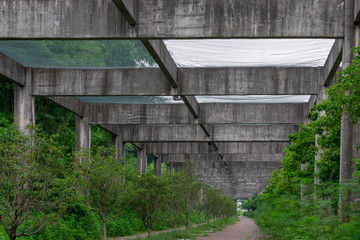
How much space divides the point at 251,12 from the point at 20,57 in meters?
8.11

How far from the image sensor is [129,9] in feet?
38.2

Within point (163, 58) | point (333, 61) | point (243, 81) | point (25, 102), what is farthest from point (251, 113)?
point (25, 102)

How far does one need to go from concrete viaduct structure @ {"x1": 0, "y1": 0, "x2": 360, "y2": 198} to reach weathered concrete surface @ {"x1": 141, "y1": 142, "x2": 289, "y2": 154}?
0.09 m

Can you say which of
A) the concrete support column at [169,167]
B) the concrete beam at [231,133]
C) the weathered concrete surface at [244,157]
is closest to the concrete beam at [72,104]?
the concrete beam at [231,133]

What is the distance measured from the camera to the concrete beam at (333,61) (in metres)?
14.0

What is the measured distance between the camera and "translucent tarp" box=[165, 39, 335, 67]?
14.9 metres

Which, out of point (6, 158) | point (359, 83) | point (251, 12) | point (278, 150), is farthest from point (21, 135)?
point (278, 150)

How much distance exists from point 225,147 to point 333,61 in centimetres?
2007

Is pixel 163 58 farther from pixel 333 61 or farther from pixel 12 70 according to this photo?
pixel 12 70

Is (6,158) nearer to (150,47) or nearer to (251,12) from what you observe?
(150,47)

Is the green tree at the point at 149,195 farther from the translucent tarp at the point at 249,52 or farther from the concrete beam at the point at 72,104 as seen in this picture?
the translucent tarp at the point at 249,52

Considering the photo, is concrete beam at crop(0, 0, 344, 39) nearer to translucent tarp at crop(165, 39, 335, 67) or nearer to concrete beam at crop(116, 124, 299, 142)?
translucent tarp at crop(165, 39, 335, 67)

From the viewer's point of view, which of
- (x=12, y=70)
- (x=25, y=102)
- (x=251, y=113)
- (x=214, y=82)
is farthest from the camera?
(x=251, y=113)

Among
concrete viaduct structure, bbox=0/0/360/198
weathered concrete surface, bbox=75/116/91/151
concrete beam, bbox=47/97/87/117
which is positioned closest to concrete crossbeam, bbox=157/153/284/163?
concrete viaduct structure, bbox=0/0/360/198
